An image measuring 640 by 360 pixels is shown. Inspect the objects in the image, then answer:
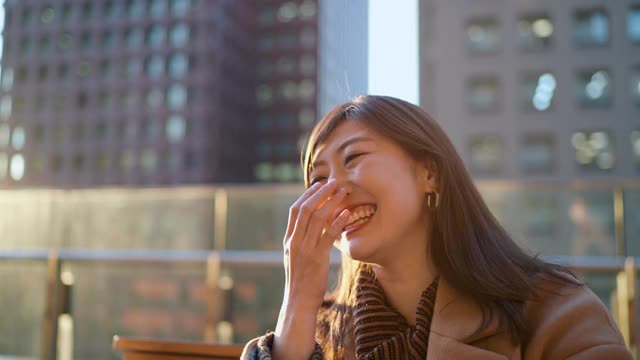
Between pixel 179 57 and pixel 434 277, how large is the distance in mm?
56482

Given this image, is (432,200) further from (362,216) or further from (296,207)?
(296,207)

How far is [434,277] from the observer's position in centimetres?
145

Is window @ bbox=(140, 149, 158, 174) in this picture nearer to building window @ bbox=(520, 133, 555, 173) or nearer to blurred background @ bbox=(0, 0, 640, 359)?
blurred background @ bbox=(0, 0, 640, 359)

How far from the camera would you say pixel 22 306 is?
468cm

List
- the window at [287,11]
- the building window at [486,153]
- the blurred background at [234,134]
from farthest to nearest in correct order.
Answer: the window at [287,11] → the building window at [486,153] → the blurred background at [234,134]

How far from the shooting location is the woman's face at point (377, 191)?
55.4 inches

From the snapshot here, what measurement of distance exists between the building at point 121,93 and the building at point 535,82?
2666 centimetres

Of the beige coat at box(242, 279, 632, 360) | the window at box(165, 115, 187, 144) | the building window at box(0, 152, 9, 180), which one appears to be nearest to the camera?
the beige coat at box(242, 279, 632, 360)

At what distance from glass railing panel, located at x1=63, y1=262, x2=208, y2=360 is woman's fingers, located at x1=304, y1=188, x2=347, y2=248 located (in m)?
3.23

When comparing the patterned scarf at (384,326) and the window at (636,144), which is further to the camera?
the window at (636,144)

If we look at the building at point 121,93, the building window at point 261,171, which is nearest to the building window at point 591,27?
the building at point 121,93

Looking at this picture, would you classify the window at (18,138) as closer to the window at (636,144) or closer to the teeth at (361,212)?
the window at (636,144)

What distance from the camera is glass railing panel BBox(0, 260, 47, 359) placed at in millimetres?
4570

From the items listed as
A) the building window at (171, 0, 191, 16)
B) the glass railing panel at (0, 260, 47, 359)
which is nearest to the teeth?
the glass railing panel at (0, 260, 47, 359)
